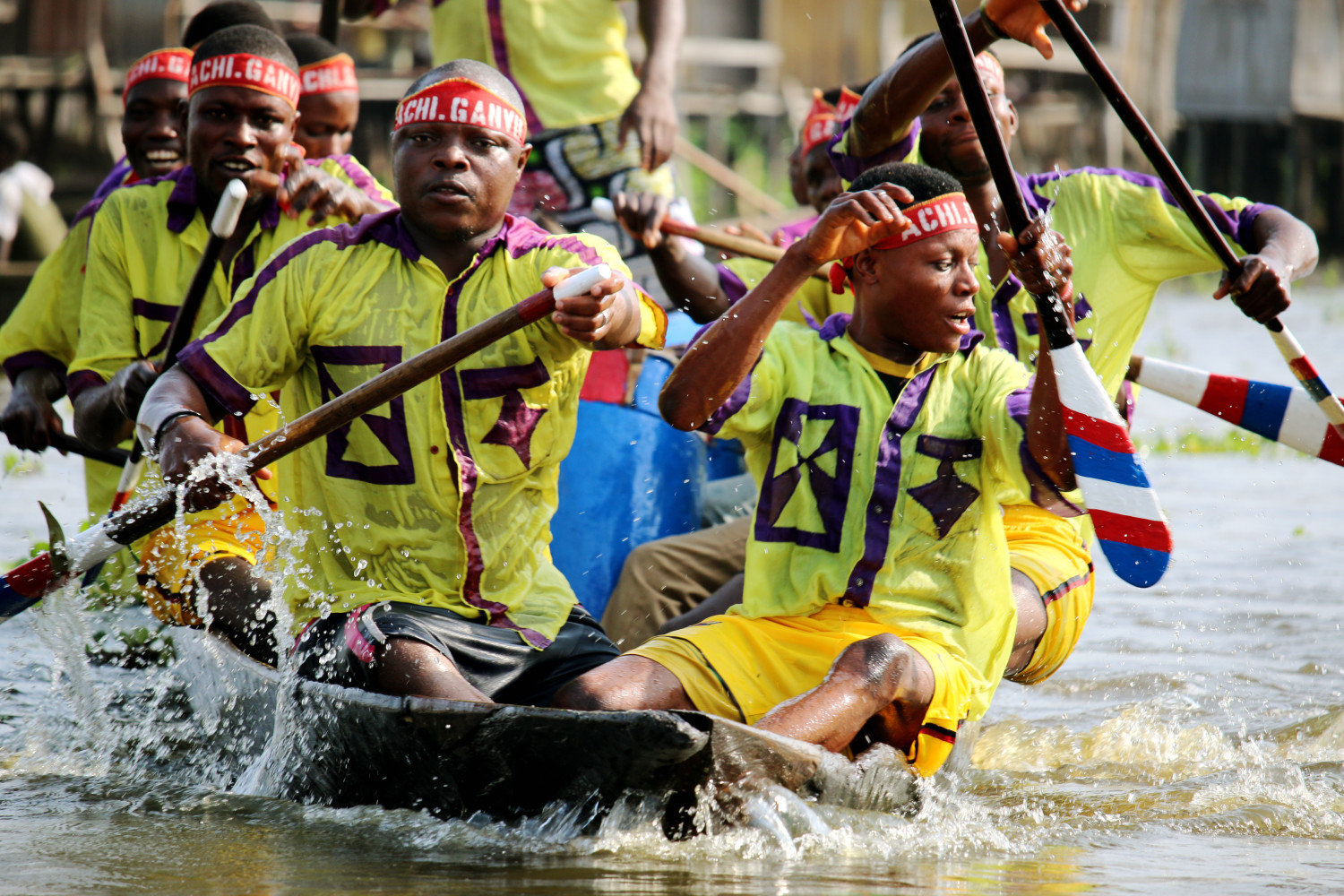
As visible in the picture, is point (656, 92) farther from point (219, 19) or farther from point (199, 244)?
point (199, 244)

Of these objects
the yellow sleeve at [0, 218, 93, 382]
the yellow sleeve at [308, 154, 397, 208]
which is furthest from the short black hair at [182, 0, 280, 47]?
the yellow sleeve at [308, 154, 397, 208]

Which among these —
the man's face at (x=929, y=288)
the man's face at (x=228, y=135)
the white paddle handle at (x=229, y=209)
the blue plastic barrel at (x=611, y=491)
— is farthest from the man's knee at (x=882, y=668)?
the man's face at (x=228, y=135)

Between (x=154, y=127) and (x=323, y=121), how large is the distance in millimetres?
557

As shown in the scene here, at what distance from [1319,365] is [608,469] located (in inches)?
324

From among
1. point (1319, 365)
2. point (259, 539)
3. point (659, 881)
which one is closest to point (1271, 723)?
point (659, 881)

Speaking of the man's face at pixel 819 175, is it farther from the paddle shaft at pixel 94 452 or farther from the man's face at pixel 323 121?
the paddle shaft at pixel 94 452

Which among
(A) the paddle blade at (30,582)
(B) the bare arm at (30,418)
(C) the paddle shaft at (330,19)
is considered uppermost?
(C) the paddle shaft at (330,19)

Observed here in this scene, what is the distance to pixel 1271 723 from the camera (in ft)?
15.6

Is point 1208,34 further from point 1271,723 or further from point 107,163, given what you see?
point 1271,723

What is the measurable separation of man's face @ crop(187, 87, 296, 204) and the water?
1.28 m

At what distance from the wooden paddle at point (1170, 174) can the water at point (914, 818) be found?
1.00 meters

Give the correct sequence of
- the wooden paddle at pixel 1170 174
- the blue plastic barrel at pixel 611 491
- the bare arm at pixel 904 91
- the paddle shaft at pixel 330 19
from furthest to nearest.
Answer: the paddle shaft at pixel 330 19, the blue plastic barrel at pixel 611 491, the bare arm at pixel 904 91, the wooden paddle at pixel 1170 174

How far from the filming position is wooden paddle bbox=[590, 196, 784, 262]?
15.8 ft

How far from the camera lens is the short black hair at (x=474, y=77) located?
362 centimetres
